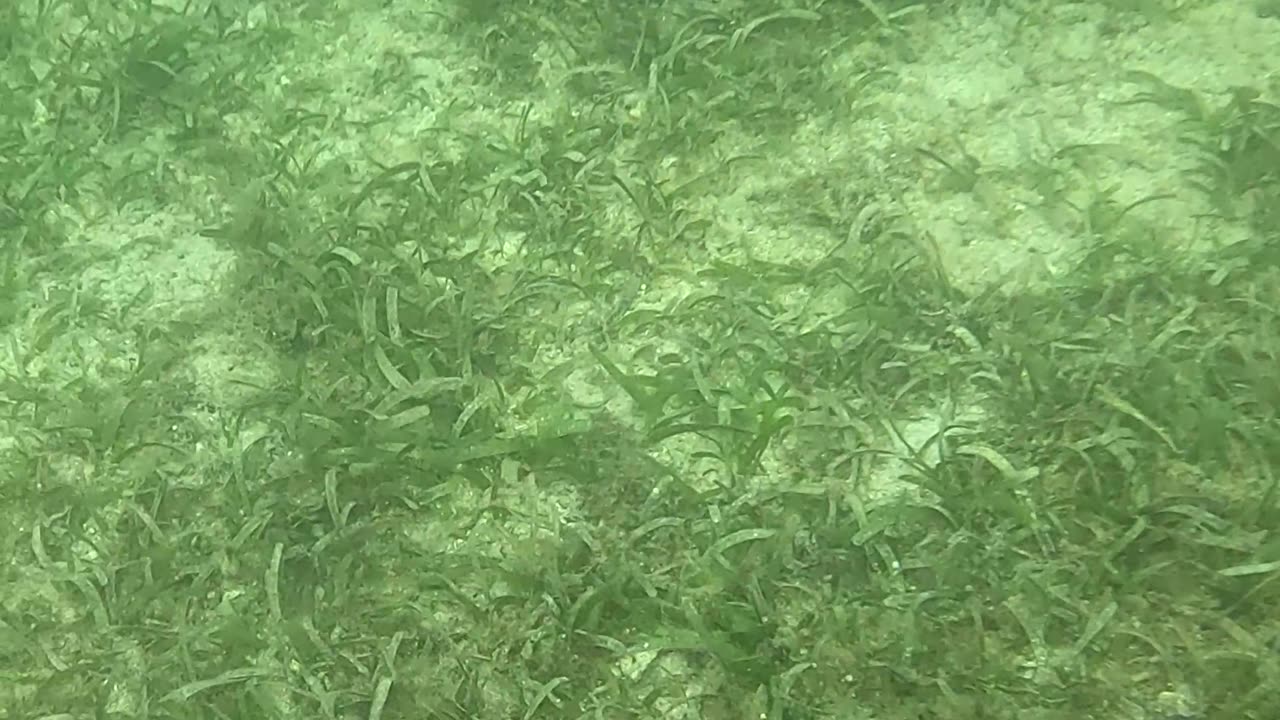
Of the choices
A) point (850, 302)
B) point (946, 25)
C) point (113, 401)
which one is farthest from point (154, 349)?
point (946, 25)

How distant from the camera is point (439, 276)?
1.99 metres

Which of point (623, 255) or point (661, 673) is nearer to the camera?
point (661, 673)

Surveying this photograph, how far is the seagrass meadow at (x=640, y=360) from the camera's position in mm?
1629

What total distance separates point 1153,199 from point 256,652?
4.76 ft

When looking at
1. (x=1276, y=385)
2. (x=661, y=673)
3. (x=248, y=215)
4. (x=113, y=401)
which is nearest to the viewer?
(x=661, y=673)

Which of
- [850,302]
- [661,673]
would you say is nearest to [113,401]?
[661,673]

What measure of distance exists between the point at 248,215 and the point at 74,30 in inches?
24.5

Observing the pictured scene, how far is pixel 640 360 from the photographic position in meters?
1.88

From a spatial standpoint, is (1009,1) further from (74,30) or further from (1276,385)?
(74,30)

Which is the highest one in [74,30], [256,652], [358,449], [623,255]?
[74,30]

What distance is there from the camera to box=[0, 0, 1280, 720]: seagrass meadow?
1.63 metres

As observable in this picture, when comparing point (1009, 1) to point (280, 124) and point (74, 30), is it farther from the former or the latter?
point (74, 30)

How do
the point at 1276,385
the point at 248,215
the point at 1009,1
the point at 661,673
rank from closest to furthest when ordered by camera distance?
the point at 661,673 → the point at 1276,385 → the point at 248,215 → the point at 1009,1

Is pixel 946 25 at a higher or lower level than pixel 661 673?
higher
